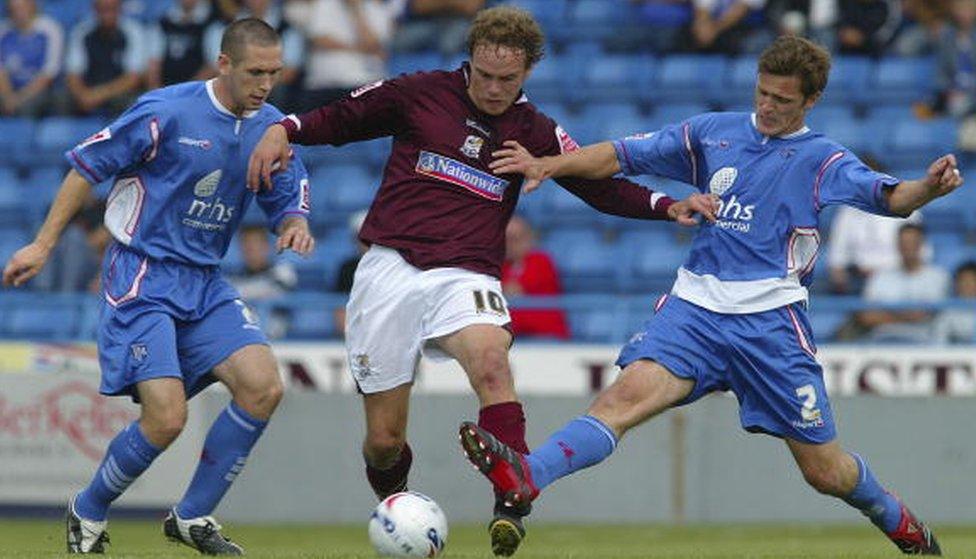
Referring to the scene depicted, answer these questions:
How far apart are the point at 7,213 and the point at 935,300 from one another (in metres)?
8.49

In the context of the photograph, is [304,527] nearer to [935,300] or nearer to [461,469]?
[461,469]

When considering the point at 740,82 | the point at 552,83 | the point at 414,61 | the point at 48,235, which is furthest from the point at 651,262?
the point at 48,235

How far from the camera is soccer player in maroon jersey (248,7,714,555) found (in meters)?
9.27

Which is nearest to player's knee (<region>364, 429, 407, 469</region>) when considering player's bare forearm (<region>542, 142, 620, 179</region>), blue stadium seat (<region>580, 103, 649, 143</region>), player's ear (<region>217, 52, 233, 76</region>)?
player's bare forearm (<region>542, 142, 620, 179</region>)

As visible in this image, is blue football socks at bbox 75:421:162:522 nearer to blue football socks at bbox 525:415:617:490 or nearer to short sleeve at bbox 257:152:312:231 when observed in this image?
short sleeve at bbox 257:152:312:231

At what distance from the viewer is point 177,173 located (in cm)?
962

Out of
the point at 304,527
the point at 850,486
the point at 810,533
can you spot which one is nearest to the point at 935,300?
the point at 810,533

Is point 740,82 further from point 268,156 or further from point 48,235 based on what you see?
point 48,235

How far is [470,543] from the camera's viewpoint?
41.7 feet

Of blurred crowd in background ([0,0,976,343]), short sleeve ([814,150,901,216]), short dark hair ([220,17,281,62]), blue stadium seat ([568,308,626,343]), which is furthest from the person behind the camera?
blurred crowd in background ([0,0,976,343])

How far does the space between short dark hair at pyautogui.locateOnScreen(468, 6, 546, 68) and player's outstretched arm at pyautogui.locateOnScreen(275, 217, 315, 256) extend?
43.0 inches

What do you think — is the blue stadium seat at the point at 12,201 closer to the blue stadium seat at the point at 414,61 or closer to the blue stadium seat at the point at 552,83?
the blue stadium seat at the point at 414,61

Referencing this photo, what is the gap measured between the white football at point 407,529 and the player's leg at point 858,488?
1809 millimetres

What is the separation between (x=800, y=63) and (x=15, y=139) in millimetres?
11980
